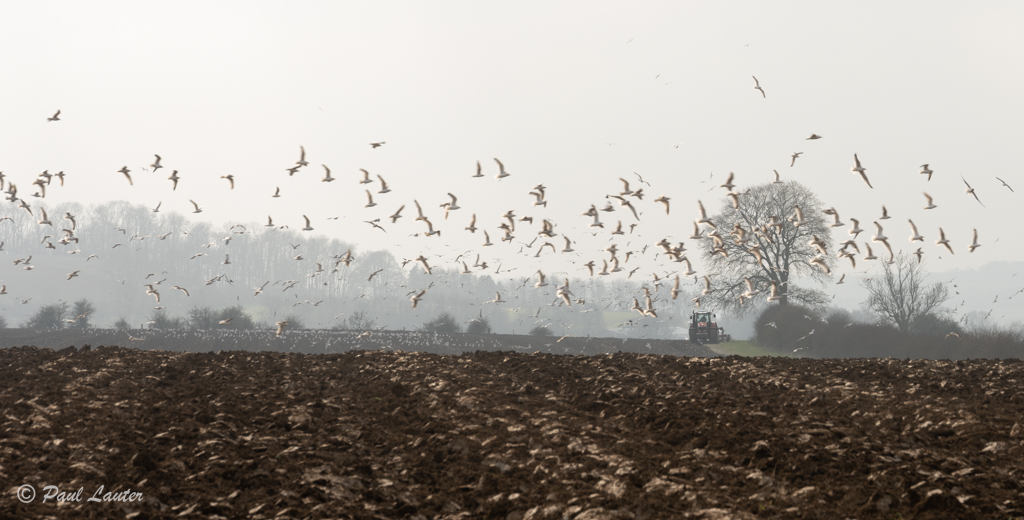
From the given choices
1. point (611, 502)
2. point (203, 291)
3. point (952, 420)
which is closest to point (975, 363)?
point (952, 420)

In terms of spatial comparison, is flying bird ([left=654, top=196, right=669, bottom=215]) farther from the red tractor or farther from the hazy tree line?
the hazy tree line

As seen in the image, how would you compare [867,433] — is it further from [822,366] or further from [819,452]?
[822,366]

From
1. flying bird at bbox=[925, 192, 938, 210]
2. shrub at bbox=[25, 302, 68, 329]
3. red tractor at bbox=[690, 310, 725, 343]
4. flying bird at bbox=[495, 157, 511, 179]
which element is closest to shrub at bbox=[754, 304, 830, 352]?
red tractor at bbox=[690, 310, 725, 343]

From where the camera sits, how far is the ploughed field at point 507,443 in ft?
22.4

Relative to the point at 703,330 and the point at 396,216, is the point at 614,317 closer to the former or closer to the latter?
the point at 703,330

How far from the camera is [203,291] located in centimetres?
10612

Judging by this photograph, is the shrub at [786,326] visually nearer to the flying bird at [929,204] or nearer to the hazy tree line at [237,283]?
the flying bird at [929,204]

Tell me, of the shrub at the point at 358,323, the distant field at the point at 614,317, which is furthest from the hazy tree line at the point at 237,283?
the shrub at the point at 358,323

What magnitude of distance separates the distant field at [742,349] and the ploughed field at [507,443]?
28298 mm

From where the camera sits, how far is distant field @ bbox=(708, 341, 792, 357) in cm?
4176

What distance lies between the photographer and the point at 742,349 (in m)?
42.8

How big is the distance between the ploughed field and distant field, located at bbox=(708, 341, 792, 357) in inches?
1114

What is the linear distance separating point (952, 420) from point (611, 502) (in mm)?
6389

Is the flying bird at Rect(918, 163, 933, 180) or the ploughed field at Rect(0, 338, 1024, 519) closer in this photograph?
the ploughed field at Rect(0, 338, 1024, 519)
